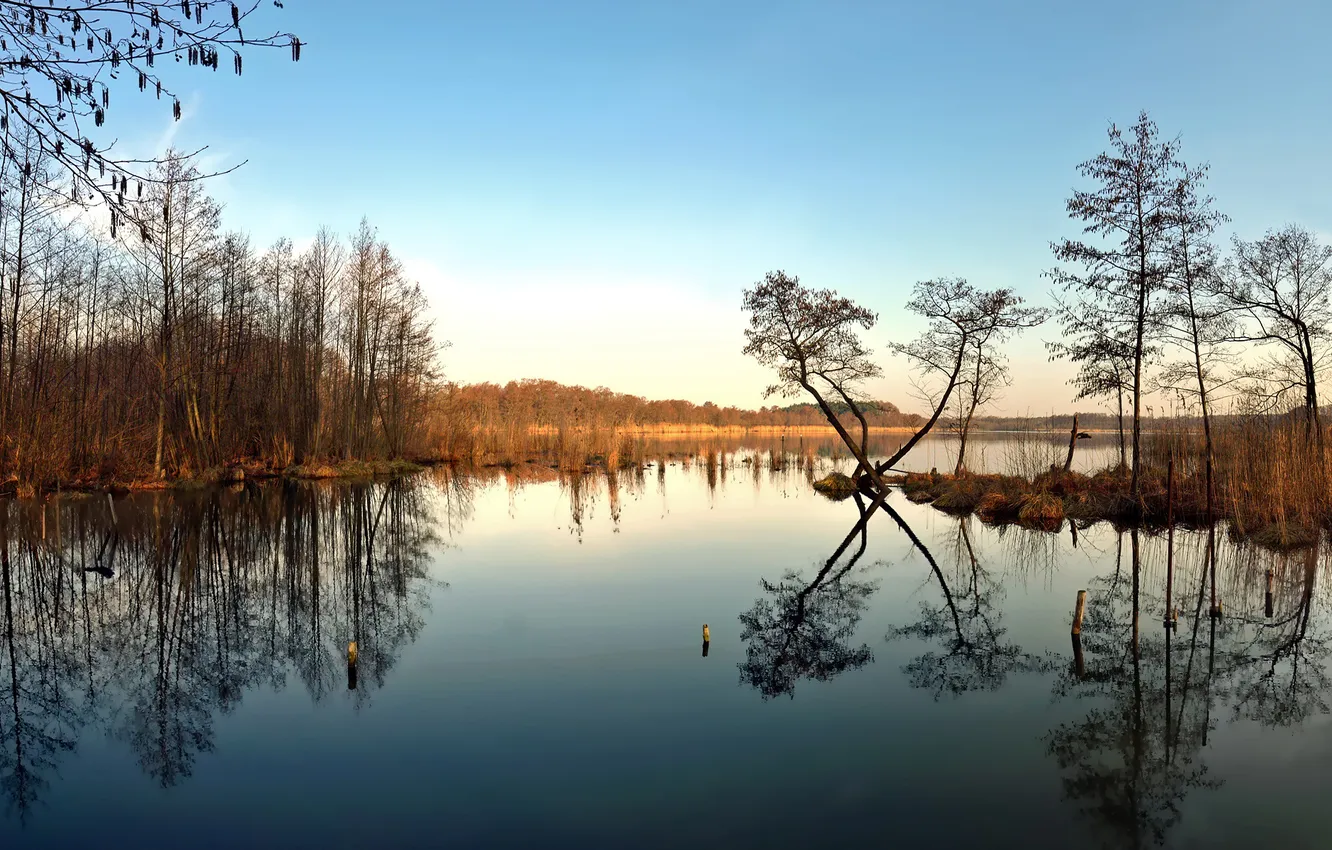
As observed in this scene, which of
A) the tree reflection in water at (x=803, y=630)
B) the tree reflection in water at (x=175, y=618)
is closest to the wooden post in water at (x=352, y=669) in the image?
the tree reflection in water at (x=175, y=618)

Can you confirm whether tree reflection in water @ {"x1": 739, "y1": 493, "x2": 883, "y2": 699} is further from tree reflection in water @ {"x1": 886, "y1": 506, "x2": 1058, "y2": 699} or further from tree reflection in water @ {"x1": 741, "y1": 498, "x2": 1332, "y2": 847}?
tree reflection in water @ {"x1": 886, "y1": 506, "x2": 1058, "y2": 699}

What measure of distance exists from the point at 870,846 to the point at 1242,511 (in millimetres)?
13838

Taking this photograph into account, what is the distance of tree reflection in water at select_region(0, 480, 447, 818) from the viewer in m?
5.45

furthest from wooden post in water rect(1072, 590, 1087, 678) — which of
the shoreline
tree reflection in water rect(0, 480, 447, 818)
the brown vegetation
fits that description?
the shoreline

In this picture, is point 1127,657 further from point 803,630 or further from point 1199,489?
point 1199,489

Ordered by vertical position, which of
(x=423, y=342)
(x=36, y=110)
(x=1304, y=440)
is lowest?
(x=1304, y=440)

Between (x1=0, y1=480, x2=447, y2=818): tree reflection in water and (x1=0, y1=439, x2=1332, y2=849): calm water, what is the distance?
47mm

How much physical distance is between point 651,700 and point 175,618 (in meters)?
5.64

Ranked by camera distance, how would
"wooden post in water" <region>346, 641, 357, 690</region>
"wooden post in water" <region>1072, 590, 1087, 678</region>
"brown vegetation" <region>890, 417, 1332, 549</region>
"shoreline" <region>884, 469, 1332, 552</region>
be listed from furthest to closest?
"brown vegetation" <region>890, 417, 1332, 549</region>
"shoreline" <region>884, 469, 1332, 552</region>
"wooden post in water" <region>1072, 590, 1087, 678</region>
"wooden post in water" <region>346, 641, 357, 690</region>

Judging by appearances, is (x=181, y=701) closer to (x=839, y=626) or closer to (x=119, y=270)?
(x=839, y=626)

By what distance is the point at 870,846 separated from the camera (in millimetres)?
3926

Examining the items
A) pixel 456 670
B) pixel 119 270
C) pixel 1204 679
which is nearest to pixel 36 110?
pixel 456 670

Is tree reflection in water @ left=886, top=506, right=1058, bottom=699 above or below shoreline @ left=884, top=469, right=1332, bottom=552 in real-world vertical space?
below

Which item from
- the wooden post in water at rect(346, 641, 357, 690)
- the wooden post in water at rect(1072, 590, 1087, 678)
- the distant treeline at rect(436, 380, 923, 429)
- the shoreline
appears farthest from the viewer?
the distant treeline at rect(436, 380, 923, 429)
